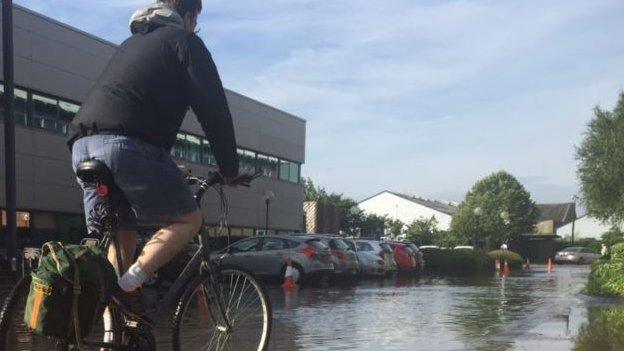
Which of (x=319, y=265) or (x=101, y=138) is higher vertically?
(x=101, y=138)

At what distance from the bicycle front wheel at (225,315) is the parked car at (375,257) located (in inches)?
805

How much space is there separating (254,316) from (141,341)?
84cm

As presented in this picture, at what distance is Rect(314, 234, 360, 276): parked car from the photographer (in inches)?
861

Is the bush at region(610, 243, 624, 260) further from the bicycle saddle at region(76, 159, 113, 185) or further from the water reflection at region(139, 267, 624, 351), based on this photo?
the bicycle saddle at region(76, 159, 113, 185)

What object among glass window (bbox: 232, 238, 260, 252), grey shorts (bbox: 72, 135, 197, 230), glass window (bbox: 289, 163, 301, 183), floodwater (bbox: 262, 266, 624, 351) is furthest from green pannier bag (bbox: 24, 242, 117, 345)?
glass window (bbox: 289, 163, 301, 183)

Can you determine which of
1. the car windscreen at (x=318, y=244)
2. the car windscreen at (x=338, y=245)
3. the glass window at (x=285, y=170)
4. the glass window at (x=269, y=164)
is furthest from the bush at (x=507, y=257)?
the car windscreen at (x=318, y=244)

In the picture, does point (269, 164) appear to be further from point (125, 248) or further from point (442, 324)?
point (125, 248)

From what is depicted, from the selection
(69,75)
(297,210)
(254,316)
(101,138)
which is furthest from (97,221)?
(297,210)

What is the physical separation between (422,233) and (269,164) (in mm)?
31787

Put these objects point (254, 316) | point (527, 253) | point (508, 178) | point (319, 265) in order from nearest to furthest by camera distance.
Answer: point (254, 316) < point (319, 265) < point (527, 253) < point (508, 178)

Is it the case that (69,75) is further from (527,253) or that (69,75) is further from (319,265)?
(527,253)

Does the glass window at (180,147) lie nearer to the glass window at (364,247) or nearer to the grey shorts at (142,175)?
the glass window at (364,247)

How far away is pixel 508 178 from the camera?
9394 centimetres

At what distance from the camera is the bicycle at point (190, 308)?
377 cm
